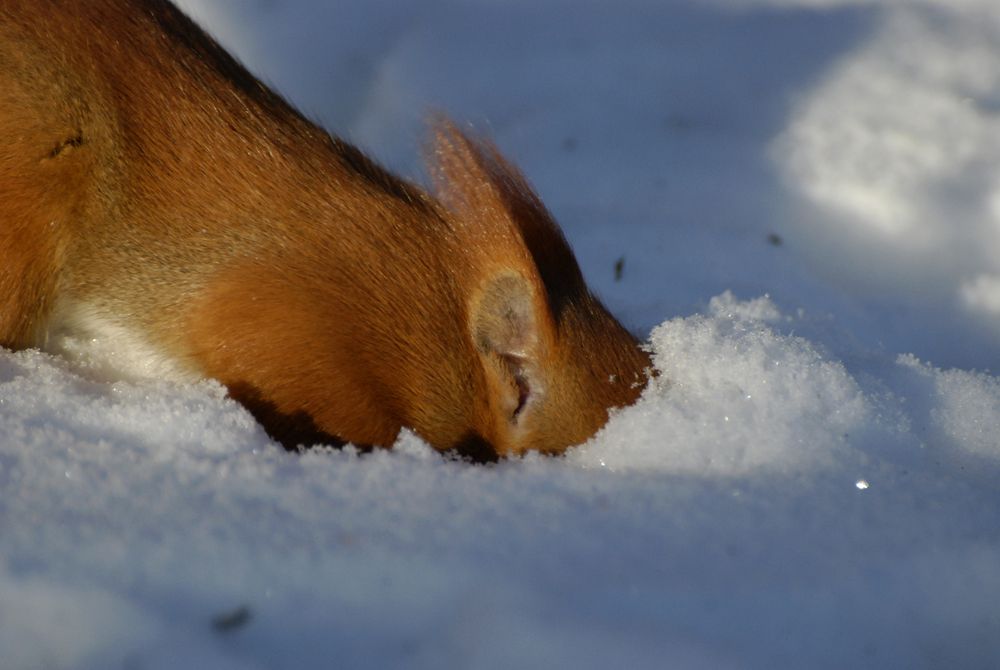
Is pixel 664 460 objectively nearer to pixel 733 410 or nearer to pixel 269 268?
pixel 733 410

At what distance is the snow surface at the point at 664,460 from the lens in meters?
1.18

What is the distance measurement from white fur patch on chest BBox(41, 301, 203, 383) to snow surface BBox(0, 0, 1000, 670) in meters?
0.07

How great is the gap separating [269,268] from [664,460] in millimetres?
658

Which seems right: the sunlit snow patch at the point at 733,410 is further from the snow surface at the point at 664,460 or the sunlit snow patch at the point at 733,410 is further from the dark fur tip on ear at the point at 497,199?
the dark fur tip on ear at the point at 497,199

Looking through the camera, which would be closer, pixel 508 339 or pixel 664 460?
pixel 664 460

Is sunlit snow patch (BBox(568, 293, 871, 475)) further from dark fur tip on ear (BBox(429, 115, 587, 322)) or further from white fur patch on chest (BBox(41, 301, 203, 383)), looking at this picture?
white fur patch on chest (BBox(41, 301, 203, 383))

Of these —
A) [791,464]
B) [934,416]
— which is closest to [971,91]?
[934,416]

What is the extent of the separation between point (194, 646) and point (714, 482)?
0.72 m

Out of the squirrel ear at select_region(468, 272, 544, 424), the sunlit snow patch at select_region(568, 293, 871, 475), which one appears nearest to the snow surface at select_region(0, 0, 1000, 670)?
the sunlit snow patch at select_region(568, 293, 871, 475)

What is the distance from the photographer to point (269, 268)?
5.88 ft

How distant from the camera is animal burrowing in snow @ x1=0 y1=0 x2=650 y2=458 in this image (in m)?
1.76

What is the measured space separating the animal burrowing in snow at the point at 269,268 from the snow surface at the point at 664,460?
10 centimetres

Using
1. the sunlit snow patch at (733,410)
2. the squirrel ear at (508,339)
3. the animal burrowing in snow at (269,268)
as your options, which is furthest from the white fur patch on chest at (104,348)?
the sunlit snow patch at (733,410)

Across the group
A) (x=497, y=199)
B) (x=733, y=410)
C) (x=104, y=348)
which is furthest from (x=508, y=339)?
(x=104, y=348)
